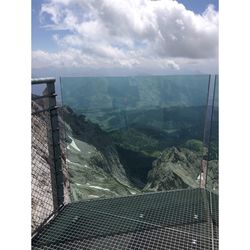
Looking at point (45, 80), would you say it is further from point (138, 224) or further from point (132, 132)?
point (132, 132)

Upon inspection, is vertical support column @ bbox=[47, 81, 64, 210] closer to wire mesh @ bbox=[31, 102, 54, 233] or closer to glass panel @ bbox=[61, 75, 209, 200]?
wire mesh @ bbox=[31, 102, 54, 233]

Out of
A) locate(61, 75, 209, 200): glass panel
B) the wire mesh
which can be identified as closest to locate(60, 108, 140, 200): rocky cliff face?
locate(61, 75, 209, 200): glass panel

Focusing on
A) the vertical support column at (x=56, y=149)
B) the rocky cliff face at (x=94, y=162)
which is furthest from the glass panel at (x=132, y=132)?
the vertical support column at (x=56, y=149)

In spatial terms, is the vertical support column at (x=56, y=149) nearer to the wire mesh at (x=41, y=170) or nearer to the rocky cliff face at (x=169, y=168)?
the wire mesh at (x=41, y=170)

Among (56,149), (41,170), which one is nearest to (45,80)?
(56,149)
